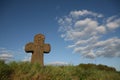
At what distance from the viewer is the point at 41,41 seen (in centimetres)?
1416

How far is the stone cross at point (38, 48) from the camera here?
45.2 feet

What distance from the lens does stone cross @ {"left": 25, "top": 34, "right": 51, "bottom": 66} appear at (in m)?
13.8

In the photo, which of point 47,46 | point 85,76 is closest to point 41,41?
point 47,46

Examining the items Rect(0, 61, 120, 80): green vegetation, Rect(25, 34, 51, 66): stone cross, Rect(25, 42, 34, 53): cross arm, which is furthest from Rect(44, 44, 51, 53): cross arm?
Rect(0, 61, 120, 80): green vegetation

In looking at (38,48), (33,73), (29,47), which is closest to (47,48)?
(38,48)

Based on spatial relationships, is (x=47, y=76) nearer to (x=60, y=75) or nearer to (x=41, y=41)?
(x=60, y=75)

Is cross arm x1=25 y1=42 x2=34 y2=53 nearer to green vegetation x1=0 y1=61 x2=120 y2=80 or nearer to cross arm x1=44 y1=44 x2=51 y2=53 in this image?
cross arm x1=44 y1=44 x2=51 y2=53

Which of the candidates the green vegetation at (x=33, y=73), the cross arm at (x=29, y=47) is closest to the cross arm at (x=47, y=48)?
the cross arm at (x=29, y=47)

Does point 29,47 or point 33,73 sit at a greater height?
point 29,47

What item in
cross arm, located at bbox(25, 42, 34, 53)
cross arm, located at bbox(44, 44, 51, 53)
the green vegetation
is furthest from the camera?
cross arm, located at bbox(44, 44, 51, 53)

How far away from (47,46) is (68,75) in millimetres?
4974

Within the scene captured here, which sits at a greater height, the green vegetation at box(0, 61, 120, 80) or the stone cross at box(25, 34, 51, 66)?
the stone cross at box(25, 34, 51, 66)

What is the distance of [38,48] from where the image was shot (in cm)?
1396

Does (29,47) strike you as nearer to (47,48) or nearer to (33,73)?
(47,48)
